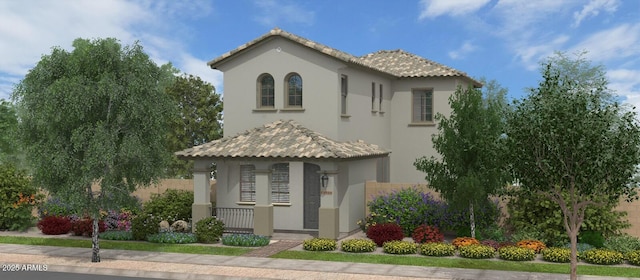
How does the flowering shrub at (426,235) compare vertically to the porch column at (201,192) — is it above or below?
below

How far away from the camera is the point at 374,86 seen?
2927cm

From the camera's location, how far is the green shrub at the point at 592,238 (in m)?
20.1

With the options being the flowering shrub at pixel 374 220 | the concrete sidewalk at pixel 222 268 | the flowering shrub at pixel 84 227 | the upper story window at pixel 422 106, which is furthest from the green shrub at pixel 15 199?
the upper story window at pixel 422 106

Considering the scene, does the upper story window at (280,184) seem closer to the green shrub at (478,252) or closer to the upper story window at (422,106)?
the green shrub at (478,252)

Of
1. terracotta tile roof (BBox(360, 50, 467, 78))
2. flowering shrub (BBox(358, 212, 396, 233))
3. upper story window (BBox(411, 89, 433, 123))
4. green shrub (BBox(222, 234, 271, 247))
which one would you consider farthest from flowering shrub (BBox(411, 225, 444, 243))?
upper story window (BBox(411, 89, 433, 123))

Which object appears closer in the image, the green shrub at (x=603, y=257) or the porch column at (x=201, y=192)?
the green shrub at (x=603, y=257)

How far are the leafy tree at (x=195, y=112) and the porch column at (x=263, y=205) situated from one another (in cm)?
1623

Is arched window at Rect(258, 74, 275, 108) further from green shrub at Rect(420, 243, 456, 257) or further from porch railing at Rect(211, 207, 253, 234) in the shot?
green shrub at Rect(420, 243, 456, 257)

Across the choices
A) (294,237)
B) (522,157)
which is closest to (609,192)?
(522,157)

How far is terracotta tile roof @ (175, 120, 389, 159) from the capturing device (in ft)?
74.2

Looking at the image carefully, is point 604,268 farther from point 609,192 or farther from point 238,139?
point 238,139

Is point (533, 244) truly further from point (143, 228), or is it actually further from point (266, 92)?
point (143, 228)

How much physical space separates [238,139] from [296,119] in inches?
99.8

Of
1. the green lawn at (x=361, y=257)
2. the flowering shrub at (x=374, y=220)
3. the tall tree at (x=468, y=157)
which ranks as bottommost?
the green lawn at (x=361, y=257)
